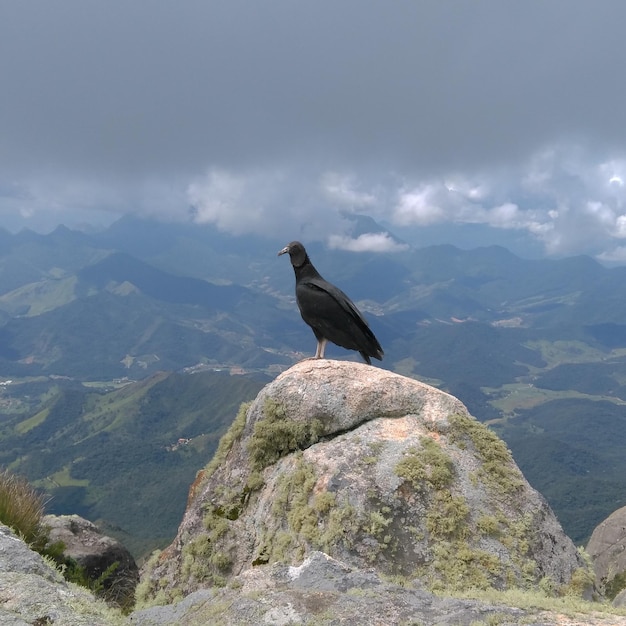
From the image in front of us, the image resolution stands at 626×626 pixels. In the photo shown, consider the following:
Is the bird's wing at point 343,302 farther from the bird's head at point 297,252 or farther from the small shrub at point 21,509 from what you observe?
the small shrub at point 21,509

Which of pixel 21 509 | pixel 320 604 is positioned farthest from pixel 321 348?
pixel 320 604

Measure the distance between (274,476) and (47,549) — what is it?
5.44m

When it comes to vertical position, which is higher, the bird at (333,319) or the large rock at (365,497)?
the bird at (333,319)

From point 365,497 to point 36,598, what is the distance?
489 cm

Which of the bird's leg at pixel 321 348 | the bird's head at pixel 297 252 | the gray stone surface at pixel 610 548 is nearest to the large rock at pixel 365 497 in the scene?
the bird's leg at pixel 321 348

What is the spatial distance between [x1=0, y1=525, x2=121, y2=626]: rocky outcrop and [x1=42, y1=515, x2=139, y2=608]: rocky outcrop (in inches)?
332

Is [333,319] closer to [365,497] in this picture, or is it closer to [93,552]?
[365,497]

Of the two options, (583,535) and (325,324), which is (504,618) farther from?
(583,535)

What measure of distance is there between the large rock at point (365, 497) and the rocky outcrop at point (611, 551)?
19718 mm

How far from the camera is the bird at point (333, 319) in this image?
12554 millimetres

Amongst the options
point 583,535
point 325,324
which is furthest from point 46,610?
point 583,535

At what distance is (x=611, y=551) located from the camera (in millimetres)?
26797

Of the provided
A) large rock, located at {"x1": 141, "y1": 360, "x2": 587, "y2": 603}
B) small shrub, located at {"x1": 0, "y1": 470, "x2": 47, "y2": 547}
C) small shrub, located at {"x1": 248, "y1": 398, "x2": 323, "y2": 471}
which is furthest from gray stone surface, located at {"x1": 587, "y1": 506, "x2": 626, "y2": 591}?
small shrub, located at {"x1": 0, "y1": 470, "x2": 47, "y2": 547}

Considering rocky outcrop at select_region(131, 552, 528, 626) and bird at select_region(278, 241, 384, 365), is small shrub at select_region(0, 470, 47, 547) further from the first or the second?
bird at select_region(278, 241, 384, 365)
